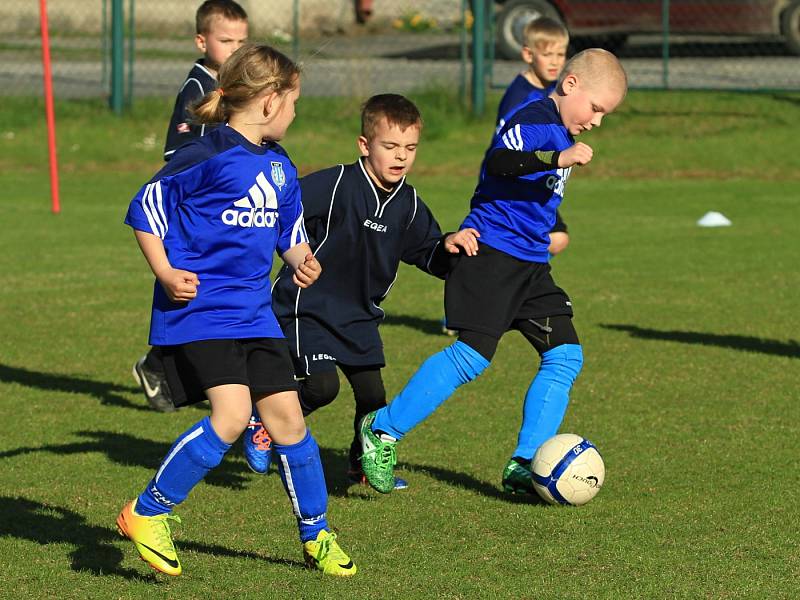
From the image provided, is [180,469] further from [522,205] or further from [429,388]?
[522,205]

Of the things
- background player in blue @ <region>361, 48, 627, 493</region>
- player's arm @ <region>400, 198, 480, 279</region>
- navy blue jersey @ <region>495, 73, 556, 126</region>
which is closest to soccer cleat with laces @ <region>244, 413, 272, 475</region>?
background player in blue @ <region>361, 48, 627, 493</region>

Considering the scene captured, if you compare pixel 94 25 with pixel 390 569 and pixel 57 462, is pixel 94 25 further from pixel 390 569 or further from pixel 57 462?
pixel 390 569

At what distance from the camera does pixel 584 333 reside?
880 cm

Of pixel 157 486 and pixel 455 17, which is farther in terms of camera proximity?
pixel 455 17

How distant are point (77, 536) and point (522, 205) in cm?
212

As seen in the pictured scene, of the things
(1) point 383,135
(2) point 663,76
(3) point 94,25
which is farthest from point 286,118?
(3) point 94,25

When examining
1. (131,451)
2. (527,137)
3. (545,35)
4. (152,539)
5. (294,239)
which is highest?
(545,35)

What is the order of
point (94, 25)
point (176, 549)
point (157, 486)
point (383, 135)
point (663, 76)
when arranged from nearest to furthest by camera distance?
point (157, 486)
point (176, 549)
point (383, 135)
point (663, 76)
point (94, 25)

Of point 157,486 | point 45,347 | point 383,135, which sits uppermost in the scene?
point 383,135

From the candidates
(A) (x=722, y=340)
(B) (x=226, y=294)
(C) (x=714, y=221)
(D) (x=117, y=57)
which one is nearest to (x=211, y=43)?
(B) (x=226, y=294)

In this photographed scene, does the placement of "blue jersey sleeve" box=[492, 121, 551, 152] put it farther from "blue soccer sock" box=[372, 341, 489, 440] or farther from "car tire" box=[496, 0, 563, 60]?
"car tire" box=[496, 0, 563, 60]

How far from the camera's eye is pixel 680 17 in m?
20.0

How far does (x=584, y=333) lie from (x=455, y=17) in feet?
60.7

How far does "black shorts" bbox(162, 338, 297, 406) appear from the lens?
14.1 ft
